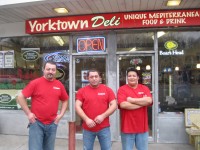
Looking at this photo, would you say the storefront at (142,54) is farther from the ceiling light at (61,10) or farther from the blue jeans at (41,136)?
the blue jeans at (41,136)

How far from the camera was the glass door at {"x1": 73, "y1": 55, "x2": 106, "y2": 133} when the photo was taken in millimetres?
7145

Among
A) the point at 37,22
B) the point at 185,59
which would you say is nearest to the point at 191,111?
the point at 185,59

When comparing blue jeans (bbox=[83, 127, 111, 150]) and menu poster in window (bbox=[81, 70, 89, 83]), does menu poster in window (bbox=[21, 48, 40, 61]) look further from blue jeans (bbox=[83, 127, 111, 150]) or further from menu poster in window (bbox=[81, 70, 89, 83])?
blue jeans (bbox=[83, 127, 111, 150])

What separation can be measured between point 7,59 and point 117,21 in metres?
3.27

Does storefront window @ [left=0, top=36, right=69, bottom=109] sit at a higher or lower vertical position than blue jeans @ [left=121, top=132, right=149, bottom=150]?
higher

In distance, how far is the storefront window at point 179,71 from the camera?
22.3ft

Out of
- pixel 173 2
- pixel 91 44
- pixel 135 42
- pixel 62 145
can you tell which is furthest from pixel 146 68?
pixel 62 145

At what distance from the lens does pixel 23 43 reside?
774 cm

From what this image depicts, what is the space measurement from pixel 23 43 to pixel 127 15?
292cm

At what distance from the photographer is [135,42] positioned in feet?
22.9

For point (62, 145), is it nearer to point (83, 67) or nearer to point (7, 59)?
point (83, 67)

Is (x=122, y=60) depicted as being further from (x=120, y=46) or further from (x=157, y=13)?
(x=157, y=13)

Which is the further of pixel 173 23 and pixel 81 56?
pixel 81 56

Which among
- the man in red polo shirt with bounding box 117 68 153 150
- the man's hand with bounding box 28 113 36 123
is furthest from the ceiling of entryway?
the man's hand with bounding box 28 113 36 123
